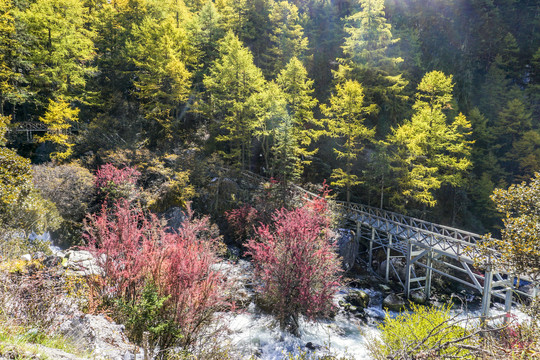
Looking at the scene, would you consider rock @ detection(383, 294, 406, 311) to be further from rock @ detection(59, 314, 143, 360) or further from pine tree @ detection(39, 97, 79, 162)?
pine tree @ detection(39, 97, 79, 162)

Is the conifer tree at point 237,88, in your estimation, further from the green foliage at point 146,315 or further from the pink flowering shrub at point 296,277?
the green foliage at point 146,315

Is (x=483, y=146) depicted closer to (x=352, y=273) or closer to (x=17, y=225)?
(x=352, y=273)

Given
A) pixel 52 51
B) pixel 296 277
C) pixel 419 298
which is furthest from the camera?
pixel 52 51

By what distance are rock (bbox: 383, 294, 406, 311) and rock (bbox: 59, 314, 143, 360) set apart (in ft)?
43.3

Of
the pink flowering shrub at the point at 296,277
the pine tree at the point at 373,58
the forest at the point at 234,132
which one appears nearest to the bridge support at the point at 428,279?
the forest at the point at 234,132

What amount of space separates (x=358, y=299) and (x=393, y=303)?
2.00 m

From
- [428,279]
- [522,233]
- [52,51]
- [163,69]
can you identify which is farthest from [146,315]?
[52,51]

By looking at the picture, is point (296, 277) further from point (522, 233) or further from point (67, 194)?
point (67, 194)

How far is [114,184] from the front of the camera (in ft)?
49.6

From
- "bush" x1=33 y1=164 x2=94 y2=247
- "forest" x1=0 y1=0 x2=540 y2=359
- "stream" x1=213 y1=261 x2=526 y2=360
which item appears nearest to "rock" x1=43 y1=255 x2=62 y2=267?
"forest" x1=0 y1=0 x2=540 y2=359

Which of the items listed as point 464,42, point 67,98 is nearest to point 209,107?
point 67,98

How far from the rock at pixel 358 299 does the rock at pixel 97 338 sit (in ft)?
38.3

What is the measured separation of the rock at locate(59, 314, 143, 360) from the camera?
4.11 meters

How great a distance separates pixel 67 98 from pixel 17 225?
12934 mm
